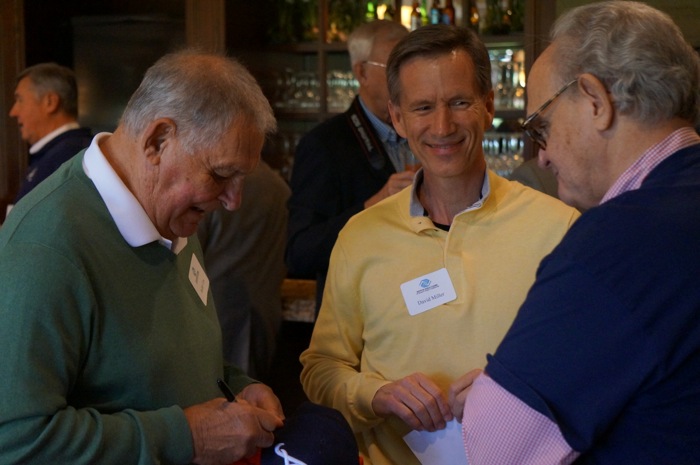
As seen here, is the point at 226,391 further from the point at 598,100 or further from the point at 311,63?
the point at 311,63

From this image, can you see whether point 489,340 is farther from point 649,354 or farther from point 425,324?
point 649,354

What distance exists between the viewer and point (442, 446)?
184 cm

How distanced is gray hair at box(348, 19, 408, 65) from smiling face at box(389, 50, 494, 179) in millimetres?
1212

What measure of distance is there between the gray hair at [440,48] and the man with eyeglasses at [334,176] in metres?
0.72

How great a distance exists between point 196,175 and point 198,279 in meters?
0.29

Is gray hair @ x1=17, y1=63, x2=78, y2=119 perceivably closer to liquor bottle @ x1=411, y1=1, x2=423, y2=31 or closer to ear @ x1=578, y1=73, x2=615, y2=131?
liquor bottle @ x1=411, y1=1, x2=423, y2=31

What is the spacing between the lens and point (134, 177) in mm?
1609

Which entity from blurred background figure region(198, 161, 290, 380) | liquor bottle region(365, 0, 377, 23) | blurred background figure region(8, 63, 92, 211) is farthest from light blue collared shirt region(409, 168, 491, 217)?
liquor bottle region(365, 0, 377, 23)

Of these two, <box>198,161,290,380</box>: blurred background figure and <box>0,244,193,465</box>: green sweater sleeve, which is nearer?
<box>0,244,193,465</box>: green sweater sleeve

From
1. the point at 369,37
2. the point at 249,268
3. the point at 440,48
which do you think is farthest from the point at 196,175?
the point at 249,268

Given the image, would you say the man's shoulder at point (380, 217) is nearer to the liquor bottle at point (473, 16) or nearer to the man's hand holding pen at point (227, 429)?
the man's hand holding pen at point (227, 429)

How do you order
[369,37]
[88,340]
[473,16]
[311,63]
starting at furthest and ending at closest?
[311,63] → [473,16] → [369,37] → [88,340]

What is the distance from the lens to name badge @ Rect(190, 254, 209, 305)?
1.80m

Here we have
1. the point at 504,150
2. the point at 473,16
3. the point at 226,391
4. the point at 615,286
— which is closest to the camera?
the point at 615,286
